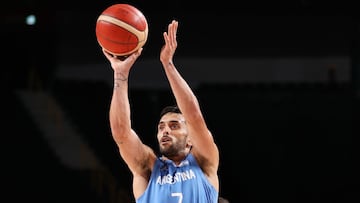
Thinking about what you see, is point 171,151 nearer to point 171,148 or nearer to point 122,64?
point 171,148

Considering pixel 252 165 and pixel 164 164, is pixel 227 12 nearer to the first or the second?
pixel 252 165

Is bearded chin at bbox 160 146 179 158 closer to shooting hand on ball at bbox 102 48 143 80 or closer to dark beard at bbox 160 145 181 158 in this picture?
dark beard at bbox 160 145 181 158

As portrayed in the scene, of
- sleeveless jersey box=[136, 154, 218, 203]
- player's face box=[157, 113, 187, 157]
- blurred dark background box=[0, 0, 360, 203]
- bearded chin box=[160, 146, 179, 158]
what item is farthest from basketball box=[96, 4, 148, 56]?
blurred dark background box=[0, 0, 360, 203]

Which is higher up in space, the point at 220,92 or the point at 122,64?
the point at 220,92

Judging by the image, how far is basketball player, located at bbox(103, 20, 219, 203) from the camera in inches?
165

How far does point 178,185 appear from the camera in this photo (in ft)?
14.0

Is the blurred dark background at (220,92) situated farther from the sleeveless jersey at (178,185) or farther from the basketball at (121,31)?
the basketball at (121,31)

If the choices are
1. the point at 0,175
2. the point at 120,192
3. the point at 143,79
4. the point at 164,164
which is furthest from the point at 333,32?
the point at 164,164

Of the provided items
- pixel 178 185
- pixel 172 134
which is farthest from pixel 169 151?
pixel 178 185

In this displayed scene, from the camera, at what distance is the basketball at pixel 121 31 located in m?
4.24

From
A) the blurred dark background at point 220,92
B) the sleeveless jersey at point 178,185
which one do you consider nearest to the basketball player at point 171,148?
the sleeveless jersey at point 178,185

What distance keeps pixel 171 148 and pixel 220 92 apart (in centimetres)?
889

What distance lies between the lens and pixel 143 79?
1347 cm

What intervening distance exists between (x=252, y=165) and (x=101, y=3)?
4.16 m
